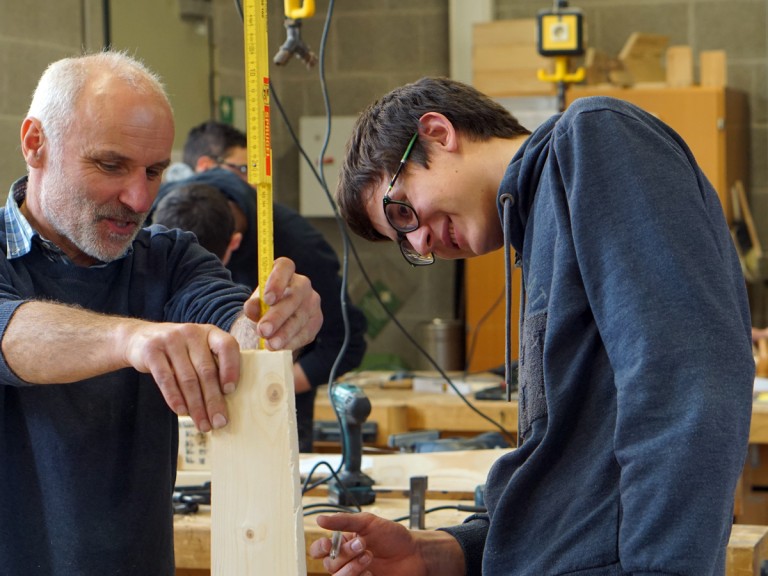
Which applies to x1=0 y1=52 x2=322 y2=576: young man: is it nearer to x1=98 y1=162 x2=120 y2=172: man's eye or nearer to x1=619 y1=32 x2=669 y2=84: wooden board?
x1=98 y1=162 x2=120 y2=172: man's eye

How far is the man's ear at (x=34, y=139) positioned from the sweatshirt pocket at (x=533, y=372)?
87cm

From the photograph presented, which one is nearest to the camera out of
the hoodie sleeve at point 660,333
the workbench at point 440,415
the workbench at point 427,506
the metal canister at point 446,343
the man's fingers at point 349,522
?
the hoodie sleeve at point 660,333

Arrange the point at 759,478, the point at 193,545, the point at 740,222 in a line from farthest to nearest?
the point at 740,222 < the point at 759,478 < the point at 193,545

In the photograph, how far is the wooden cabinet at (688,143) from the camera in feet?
17.3

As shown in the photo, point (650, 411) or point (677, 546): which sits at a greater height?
point (650, 411)

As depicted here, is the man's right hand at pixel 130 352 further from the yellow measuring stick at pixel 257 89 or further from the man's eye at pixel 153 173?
the man's eye at pixel 153 173

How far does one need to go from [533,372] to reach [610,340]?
0.16 m

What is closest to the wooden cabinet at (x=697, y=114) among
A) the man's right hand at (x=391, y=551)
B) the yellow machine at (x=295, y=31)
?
the yellow machine at (x=295, y=31)

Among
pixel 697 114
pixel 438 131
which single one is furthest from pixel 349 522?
pixel 697 114

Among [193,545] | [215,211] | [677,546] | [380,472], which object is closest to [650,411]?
[677,546]

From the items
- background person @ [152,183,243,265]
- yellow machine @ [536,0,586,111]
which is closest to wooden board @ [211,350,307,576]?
background person @ [152,183,243,265]

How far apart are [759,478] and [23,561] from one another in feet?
9.15

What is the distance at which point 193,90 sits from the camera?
580cm

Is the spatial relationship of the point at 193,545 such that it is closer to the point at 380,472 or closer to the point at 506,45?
the point at 380,472
